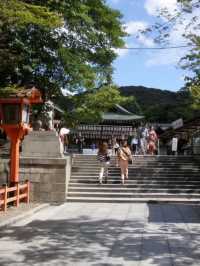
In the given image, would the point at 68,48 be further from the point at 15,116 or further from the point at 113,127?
the point at 113,127

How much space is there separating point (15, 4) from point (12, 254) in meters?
5.59

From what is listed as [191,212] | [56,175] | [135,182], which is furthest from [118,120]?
[191,212]

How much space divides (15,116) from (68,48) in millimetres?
11352

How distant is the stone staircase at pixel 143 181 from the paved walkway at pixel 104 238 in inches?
147

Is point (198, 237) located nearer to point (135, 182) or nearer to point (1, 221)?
point (1, 221)

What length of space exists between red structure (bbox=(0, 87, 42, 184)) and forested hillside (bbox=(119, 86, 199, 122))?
2206 inches

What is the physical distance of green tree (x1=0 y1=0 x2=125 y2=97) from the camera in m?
27.4

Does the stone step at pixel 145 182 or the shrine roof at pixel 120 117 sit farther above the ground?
the shrine roof at pixel 120 117

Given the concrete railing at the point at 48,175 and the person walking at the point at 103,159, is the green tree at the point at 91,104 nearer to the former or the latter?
the person walking at the point at 103,159

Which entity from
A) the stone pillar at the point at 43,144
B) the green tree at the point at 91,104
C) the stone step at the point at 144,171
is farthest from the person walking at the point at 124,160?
the green tree at the point at 91,104

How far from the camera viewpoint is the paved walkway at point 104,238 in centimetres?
962

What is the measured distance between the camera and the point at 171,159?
92.8 feet

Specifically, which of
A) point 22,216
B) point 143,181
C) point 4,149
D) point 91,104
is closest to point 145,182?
point 143,181

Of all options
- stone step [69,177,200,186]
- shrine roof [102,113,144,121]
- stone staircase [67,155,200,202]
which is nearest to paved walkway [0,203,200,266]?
stone staircase [67,155,200,202]
